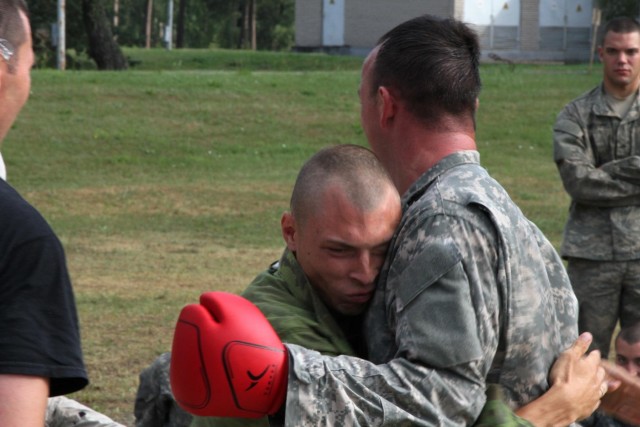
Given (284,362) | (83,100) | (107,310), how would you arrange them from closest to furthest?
(284,362)
(107,310)
(83,100)

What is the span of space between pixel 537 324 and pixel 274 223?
12130mm

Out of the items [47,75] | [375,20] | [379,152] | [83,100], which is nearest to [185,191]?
[83,100]

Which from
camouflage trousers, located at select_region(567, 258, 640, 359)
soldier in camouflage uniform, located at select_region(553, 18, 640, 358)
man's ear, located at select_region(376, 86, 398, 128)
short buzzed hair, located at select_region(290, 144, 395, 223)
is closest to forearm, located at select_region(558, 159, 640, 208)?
soldier in camouflage uniform, located at select_region(553, 18, 640, 358)

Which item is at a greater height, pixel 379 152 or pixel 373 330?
pixel 379 152

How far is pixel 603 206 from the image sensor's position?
7555mm

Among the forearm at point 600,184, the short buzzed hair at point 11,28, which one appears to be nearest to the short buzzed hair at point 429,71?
the short buzzed hair at point 11,28

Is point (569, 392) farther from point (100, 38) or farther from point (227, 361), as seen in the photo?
point (100, 38)

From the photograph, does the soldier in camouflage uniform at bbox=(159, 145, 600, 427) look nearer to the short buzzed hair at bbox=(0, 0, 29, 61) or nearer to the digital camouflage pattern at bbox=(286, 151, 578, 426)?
the digital camouflage pattern at bbox=(286, 151, 578, 426)

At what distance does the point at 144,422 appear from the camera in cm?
463

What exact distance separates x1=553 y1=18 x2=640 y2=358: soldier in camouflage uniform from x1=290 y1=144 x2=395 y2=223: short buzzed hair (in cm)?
479

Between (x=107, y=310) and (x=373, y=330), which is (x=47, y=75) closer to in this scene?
(x=107, y=310)

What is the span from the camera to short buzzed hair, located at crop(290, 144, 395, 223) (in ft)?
9.09

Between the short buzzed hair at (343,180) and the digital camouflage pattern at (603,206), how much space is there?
4.79m

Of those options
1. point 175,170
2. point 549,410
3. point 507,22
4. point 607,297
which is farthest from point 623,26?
point 507,22
